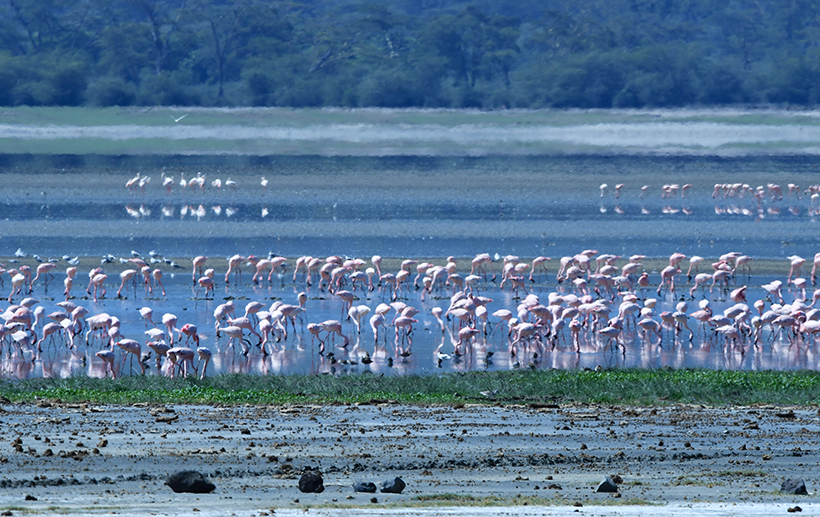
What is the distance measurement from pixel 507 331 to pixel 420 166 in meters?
37.0

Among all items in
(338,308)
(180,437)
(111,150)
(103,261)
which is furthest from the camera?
(111,150)

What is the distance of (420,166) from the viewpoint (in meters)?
55.7

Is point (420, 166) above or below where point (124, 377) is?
above

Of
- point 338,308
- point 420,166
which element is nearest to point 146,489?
point 338,308

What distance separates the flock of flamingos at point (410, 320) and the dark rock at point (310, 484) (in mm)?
7270

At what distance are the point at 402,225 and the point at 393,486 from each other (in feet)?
82.3

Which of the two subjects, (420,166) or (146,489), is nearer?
(146,489)

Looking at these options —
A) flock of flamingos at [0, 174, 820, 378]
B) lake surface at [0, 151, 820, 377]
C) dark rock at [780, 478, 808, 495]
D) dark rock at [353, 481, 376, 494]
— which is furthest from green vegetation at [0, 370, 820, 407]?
dark rock at [353, 481, 376, 494]

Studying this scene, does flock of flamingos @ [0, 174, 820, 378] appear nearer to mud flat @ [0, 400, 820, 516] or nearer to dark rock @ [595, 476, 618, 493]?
mud flat @ [0, 400, 820, 516]

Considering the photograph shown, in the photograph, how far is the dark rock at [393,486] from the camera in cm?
826

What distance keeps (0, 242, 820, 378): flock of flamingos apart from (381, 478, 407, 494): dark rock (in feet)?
24.1

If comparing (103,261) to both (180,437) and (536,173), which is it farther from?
(536,173)

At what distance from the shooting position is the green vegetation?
42.6ft

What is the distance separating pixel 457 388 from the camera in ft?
45.2
